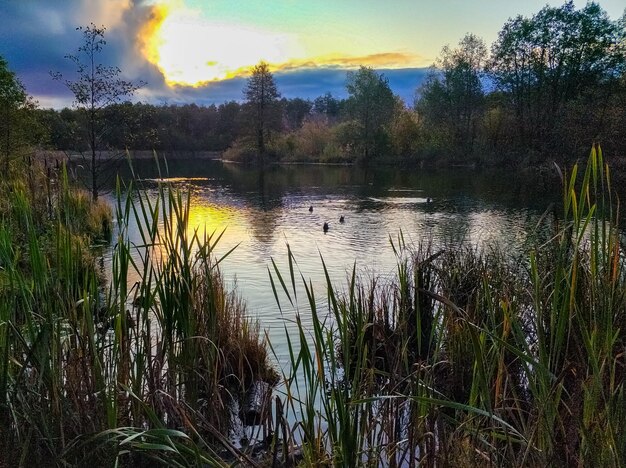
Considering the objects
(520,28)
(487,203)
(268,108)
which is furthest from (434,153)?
(487,203)

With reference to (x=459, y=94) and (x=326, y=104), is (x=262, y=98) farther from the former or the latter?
(x=326, y=104)

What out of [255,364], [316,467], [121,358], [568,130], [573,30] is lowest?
[255,364]

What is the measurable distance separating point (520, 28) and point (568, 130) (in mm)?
12329

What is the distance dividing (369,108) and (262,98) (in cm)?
1305

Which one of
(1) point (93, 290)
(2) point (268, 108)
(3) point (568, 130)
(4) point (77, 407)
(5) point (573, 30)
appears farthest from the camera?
(2) point (268, 108)

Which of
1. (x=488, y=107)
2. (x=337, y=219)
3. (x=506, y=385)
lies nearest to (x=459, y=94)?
(x=488, y=107)

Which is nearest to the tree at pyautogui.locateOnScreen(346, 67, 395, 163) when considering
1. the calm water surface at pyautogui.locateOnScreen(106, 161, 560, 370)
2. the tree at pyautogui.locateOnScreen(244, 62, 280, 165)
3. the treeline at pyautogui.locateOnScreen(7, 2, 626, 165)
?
the treeline at pyautogui.locateOnScreen(7, 2, 626, 165)

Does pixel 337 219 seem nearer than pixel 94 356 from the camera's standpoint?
No

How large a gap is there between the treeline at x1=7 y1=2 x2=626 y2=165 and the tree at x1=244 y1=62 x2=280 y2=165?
107 mm

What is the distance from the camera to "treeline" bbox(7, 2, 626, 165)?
37906mm

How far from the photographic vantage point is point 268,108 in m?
57.4

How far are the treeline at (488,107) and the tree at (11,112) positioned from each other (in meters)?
15.1

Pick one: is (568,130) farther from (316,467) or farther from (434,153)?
(316,467)

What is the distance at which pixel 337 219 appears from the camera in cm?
1648
